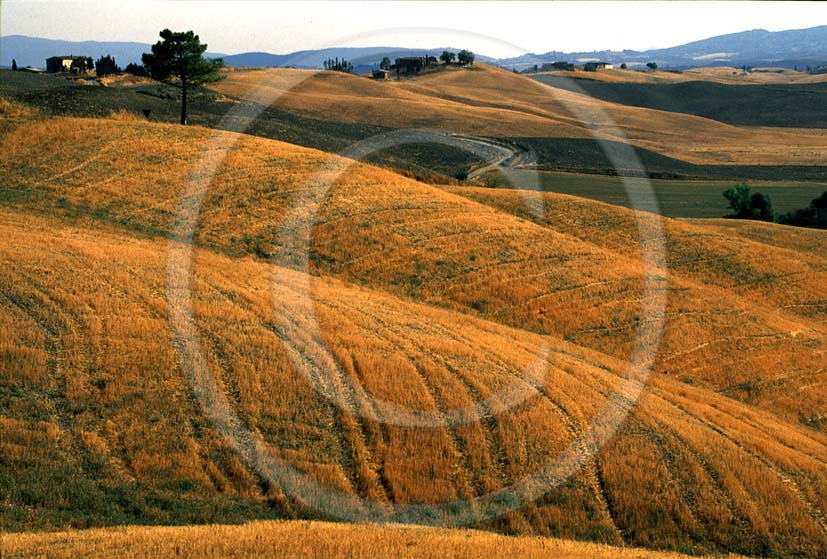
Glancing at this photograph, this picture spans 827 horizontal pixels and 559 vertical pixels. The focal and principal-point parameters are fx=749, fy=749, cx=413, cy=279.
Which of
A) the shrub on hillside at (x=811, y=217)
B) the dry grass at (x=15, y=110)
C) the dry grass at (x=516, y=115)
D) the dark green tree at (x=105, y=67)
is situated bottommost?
the shrub on hillside at (x=811, y=217)

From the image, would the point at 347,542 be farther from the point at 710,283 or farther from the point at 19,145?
the point at 19,145

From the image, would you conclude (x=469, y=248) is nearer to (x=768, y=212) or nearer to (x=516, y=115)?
(x=768, y=212)

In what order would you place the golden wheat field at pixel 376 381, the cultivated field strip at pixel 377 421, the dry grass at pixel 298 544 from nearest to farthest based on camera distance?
the dry grass at pixel 298 544
the golden wheat field at pixel 376 381
the cultivated field strip at pixel 377 421

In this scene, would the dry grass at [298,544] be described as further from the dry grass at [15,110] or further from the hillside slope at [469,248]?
the dry grass at [15,110]

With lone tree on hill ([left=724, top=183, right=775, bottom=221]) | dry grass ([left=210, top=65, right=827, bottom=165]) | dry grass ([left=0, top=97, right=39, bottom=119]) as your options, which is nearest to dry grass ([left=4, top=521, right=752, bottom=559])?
dry grass ([left=0, top=97, right=39, bottom=119])

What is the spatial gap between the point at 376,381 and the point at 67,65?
13907cm

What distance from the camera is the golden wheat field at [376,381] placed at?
635 inches

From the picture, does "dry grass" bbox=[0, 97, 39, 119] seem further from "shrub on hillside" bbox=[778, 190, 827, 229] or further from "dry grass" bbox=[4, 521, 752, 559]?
"shrub on hillside" bbox=[778, 190, 827, 229]

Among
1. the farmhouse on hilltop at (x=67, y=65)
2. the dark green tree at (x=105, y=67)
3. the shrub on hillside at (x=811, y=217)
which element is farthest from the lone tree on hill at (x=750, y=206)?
the farmhouse on hilltop at (x=67, y=65)

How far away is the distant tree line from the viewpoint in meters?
68.7

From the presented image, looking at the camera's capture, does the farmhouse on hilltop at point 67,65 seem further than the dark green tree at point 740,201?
Yes

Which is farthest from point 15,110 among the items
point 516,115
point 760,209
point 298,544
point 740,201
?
point 516,115

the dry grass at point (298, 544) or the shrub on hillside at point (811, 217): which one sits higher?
the shrub on hillside at point (811, 217)

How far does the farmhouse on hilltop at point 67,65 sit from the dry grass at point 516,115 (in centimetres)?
2588
